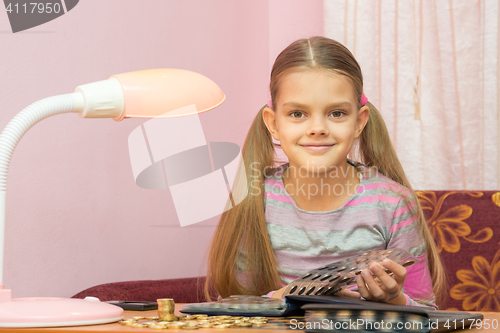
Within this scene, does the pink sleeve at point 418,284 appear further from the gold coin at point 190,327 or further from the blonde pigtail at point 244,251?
the gold coin at point 190,327

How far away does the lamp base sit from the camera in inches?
19.6

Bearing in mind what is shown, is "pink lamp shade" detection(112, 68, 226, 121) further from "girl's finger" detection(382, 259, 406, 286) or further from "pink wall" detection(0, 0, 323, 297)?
"pink wall" detection(0, 0, 323, 297)

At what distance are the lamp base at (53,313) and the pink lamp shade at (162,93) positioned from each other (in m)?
0.23

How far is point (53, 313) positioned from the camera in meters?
0.51

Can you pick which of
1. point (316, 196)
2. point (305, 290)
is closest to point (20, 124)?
point (305, 290)

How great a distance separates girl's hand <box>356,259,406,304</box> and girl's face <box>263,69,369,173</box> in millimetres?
262

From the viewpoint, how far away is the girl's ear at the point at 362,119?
38.7 inches

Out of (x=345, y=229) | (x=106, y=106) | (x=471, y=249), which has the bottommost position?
(x=471, y=249)

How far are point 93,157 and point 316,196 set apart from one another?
1.61ft

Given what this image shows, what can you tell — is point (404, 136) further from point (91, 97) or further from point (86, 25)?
point (91, 97)

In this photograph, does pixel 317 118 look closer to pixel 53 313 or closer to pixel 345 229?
pixel 345 229

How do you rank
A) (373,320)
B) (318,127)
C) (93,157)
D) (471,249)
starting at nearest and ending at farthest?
(373,320) < (318,127) < (93,157) < (471,249)

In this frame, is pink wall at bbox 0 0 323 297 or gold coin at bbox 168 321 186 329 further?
pink wall at bbox 0 0 323 297

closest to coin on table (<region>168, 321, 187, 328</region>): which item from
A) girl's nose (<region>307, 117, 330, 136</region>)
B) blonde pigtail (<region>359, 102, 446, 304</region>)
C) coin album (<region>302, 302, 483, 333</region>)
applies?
coin album (<region>302, 302, 483, 333</region>)
